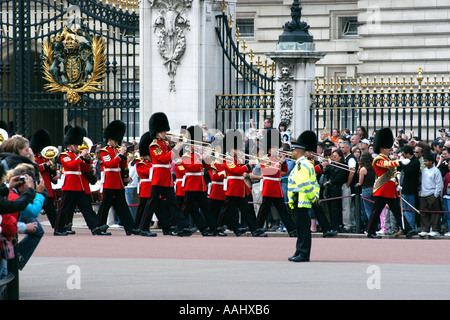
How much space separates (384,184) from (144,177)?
3.10 m

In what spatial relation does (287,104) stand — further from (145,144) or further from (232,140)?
(145,144)

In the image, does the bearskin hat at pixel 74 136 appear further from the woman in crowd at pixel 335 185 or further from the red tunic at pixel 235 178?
the woman in crowd at pixel 335 185

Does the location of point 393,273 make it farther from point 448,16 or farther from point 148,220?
point 448,16

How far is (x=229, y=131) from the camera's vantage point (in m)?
14.8

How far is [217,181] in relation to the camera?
1423 cm

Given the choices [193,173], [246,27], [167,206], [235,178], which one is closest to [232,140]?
[235,178]

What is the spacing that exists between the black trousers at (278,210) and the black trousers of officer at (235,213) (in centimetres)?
11

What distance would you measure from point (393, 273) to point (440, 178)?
4.46 m

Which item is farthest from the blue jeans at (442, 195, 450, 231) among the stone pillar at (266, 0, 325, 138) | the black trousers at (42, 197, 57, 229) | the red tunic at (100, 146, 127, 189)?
the black trousers at (42, 197, 57, 229)

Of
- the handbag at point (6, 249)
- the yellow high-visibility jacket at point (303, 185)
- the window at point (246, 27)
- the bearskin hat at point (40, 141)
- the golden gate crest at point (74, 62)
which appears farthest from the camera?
the window at point (246, 27)

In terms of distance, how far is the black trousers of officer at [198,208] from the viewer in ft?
45.4

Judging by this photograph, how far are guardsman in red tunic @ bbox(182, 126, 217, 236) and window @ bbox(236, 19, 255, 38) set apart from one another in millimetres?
11018

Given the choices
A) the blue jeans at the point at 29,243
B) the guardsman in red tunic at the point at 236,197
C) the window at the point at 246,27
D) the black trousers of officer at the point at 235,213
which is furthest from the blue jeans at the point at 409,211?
the window at the point at 246,27
